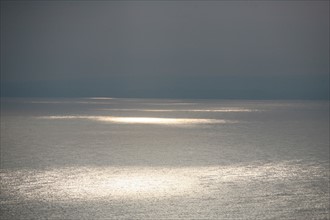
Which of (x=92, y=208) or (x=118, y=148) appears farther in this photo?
(x=118, y=148)

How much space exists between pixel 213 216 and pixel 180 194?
5.00ft

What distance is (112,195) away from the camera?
28.7 ft

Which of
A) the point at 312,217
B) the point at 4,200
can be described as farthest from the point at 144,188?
the point at 312,217

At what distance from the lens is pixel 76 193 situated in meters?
8.90

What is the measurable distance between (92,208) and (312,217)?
2958 millimetres

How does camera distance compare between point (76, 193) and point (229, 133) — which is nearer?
point (76, 193)

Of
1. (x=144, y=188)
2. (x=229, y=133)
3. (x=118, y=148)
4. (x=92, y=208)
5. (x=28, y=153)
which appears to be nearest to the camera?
(x=92, y=208)

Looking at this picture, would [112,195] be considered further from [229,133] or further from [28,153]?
[229,133]

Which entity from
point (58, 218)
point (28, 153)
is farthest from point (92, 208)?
point (28, 153)

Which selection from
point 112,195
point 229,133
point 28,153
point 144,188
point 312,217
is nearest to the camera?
point 312,217

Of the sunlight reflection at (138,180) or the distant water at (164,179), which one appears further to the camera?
the sunlight reflection at (138,180)

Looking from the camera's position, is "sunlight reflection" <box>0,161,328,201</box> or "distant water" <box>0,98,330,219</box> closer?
"distant water" <box>0,98,330,219</box>

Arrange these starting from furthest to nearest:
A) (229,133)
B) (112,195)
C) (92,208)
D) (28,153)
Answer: (229,133), (28,153), (112,195), (92,208)

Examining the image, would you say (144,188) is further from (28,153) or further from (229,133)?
(229,133)
